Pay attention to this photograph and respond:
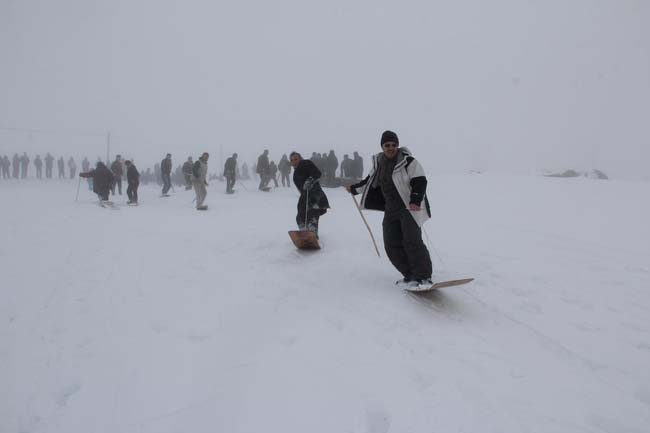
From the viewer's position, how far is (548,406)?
2.25m

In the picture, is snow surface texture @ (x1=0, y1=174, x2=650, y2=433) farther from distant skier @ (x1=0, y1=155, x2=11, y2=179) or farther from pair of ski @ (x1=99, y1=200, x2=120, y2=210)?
distant skier @ (x1=0, y1=155, x2=11, y2=179)

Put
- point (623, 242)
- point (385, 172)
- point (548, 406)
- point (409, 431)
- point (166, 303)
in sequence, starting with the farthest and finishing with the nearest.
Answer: point (623, 242) < point (385, 172) < point (166, 303) < point (548, 406) < point (409, 431)

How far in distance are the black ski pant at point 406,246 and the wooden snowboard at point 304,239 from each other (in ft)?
6.18

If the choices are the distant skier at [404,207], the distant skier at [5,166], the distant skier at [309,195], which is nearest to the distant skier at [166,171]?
the distant skier at [309,195]

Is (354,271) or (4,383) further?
(354,271)

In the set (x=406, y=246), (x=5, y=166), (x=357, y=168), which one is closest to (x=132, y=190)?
(x=357, y=168)

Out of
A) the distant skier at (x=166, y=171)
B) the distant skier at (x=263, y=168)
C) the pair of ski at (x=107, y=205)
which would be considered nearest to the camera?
the pair of ski at (x=107, y=205)

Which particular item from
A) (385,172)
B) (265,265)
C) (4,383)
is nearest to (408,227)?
(385,172)

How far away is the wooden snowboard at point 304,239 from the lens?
19.3ft

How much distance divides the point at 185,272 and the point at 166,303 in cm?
113

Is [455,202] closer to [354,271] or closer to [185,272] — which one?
[354,271]

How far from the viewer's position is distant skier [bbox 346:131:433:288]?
3936 millimetres

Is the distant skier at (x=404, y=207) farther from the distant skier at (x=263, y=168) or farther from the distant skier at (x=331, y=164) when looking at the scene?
the distant skier at (x=331, y=164)

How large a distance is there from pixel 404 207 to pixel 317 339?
76.3 inches
